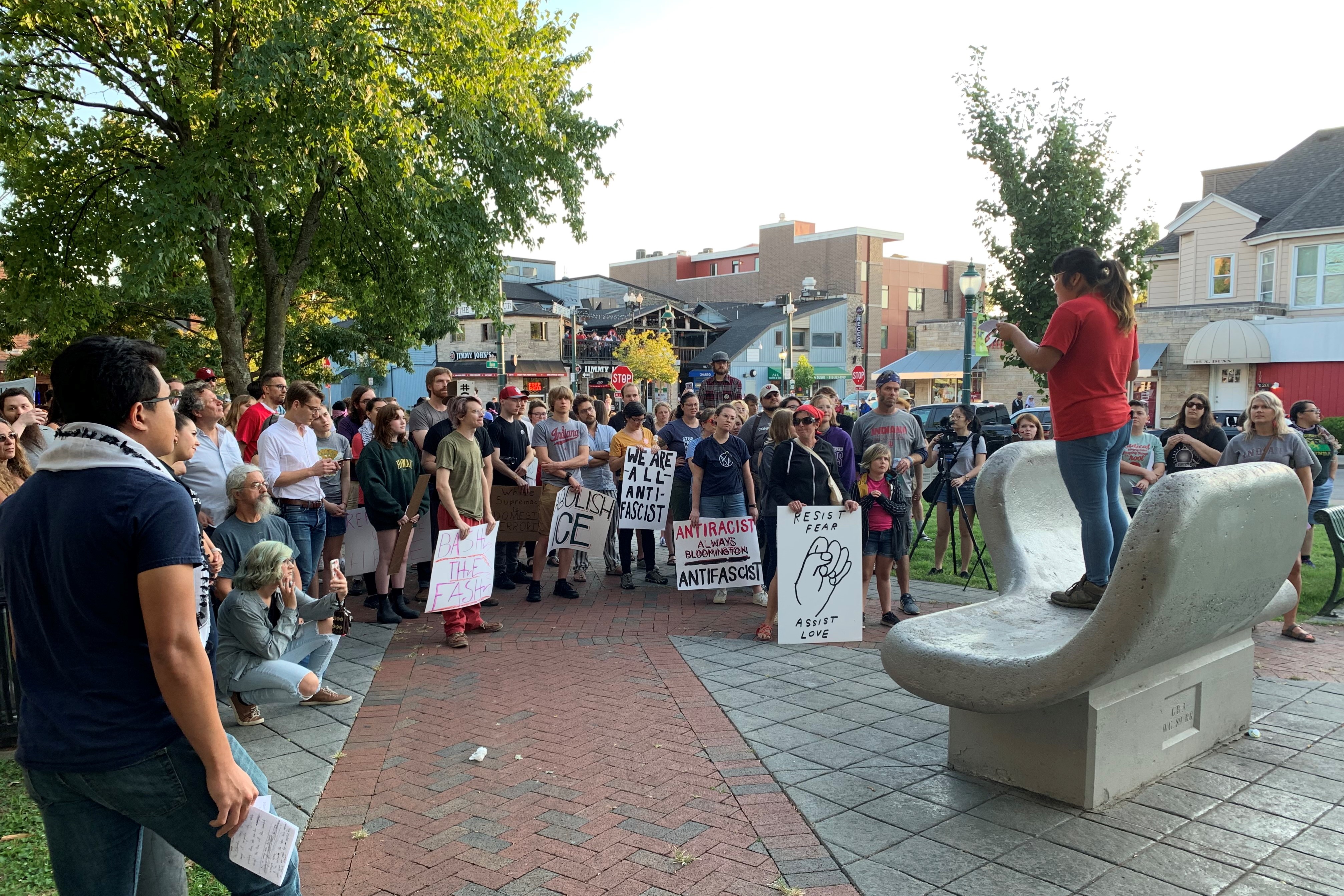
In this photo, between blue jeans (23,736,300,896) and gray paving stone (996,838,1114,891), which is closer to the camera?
blue jeans (23,736,300,896)

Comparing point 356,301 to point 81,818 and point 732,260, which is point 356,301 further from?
point 732,260

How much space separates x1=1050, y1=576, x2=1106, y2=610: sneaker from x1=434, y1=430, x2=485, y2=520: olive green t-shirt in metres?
4.58

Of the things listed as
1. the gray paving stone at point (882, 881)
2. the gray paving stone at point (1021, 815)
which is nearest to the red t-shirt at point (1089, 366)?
the gray paving stone at point (1021, 815)

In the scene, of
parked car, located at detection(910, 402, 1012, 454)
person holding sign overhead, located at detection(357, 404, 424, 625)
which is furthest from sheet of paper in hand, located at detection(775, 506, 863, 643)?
parked car, located at detection(910, 402, 1012, 454)

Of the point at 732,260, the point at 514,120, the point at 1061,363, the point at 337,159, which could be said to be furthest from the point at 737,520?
the point at 732,260

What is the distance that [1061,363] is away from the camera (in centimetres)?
432

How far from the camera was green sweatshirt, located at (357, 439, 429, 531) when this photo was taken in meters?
7.62

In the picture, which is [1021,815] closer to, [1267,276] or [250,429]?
[250,429]

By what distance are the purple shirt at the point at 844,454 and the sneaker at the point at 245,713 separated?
495 cm

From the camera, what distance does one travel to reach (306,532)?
6770 mm

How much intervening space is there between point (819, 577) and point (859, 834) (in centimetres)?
324

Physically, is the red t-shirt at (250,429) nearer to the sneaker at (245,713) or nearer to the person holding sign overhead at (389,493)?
the person holding sign overhead at (389,493)

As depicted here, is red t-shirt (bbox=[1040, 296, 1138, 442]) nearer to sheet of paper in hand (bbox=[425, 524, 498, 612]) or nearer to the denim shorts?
the denim shorts

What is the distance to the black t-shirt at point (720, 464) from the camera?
8.59 metres
